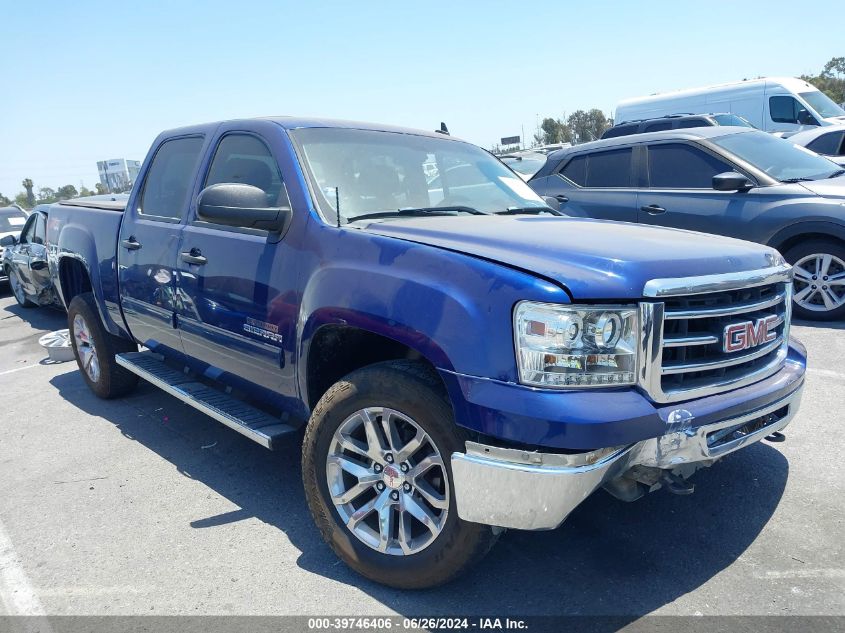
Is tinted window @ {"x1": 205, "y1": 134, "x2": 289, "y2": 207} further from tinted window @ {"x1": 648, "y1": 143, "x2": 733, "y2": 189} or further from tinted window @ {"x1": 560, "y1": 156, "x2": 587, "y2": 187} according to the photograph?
tinted window @ {"x1": 560, "y1": 156, "x2": 587, "y2": 187}

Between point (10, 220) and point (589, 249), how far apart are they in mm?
16134

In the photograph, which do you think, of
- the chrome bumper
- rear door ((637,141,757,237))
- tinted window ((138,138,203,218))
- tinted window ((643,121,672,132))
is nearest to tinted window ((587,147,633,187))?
rear door ((637,141,757,237))

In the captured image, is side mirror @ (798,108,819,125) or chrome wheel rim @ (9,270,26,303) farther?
side mirror @ (798,108,819,125)

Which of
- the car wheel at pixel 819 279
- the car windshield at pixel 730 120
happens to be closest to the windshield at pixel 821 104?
the car windshield at pixel 730 120

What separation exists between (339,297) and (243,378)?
1077 millimetres

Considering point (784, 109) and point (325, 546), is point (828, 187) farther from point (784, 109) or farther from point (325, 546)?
point (784, 109)

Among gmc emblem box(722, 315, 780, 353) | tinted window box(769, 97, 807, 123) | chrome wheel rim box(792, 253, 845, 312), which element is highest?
tinted window box(769, 97, 807, 123)

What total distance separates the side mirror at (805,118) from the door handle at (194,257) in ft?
52.2

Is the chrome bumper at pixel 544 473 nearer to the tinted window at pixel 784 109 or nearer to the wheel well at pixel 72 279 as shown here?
the wheel well at pixel 72 279

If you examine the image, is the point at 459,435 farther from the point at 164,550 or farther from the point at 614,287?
the point at 164,550

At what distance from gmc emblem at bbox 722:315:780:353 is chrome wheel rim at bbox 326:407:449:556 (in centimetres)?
119

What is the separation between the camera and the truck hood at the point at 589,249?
7.74 feet

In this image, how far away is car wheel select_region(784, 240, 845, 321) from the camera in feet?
20.3

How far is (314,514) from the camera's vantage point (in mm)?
3016
